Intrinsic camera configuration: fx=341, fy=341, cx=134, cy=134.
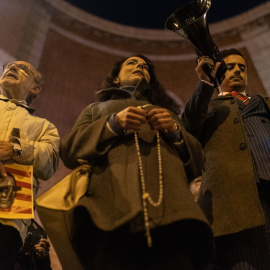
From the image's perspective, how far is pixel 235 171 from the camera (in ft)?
4.45

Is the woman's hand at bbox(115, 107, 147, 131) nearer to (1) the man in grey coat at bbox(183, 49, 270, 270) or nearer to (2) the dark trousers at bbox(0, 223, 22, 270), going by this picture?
(1) the man in grey coat at bbox(183, 49, 270, 270)

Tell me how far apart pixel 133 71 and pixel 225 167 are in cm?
63

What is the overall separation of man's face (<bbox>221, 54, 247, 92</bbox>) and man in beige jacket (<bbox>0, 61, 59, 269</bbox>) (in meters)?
0.94

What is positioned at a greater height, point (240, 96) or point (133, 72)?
point (133, 72)

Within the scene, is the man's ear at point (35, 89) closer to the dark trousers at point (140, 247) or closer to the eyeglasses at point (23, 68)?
the eyeglasses at point (23, 68)

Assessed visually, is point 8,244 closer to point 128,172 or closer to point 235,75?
point 128,172

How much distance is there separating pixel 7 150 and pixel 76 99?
3.45 metres

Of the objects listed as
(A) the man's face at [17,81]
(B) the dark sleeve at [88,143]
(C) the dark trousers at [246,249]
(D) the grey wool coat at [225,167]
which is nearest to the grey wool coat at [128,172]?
(B) the dark sleeve at [88,143]

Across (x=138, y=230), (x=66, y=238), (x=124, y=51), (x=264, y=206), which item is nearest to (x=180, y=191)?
(x=138, y=230)

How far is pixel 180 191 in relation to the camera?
3.34ft

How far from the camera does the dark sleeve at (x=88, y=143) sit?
1131 millimetres

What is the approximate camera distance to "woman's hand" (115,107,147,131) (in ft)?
3.62

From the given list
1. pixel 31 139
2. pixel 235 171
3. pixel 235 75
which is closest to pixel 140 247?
pixel 235 171

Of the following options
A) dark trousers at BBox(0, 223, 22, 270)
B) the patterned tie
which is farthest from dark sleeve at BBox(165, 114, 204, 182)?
dark trousers at BBox(0, 223, 22, 270)
